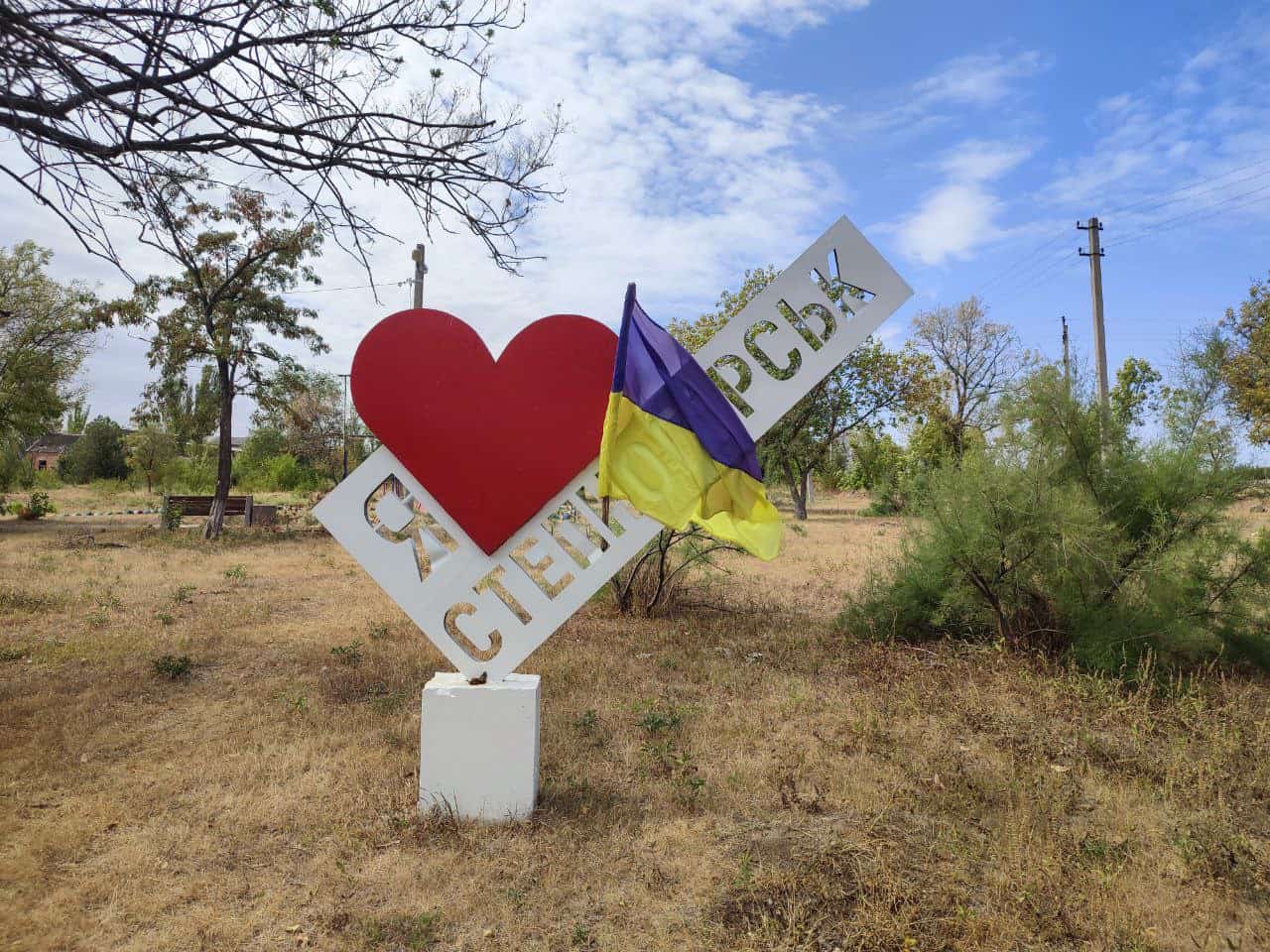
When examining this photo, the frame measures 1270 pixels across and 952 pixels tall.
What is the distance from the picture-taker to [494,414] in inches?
155

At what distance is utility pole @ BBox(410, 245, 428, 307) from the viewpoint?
1486 centimetres

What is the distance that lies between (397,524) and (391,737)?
189 centimetres

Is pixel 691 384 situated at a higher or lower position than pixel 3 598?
higher

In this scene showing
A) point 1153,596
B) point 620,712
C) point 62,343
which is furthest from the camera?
point 62,343

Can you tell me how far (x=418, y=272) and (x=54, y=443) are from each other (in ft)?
192

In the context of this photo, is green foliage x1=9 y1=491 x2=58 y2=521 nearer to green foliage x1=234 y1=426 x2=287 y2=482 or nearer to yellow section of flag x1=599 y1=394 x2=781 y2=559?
green foliage x1=234 y1=426 x2=287 y2=482

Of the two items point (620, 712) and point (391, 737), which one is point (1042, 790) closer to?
point (620, 712)

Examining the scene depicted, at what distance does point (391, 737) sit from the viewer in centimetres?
507

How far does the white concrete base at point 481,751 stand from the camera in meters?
3.95

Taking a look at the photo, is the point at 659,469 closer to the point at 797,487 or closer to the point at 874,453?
the point at 797,487

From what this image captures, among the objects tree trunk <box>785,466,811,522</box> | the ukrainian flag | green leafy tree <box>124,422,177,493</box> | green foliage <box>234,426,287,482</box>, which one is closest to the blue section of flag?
the ukrainian flag

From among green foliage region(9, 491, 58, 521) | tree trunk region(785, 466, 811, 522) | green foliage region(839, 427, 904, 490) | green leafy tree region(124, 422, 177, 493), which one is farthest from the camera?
green foliage region(839, 427, 904, 490)

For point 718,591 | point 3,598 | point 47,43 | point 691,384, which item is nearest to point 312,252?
point 3,598

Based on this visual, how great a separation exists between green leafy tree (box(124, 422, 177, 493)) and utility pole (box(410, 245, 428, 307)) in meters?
22.1
